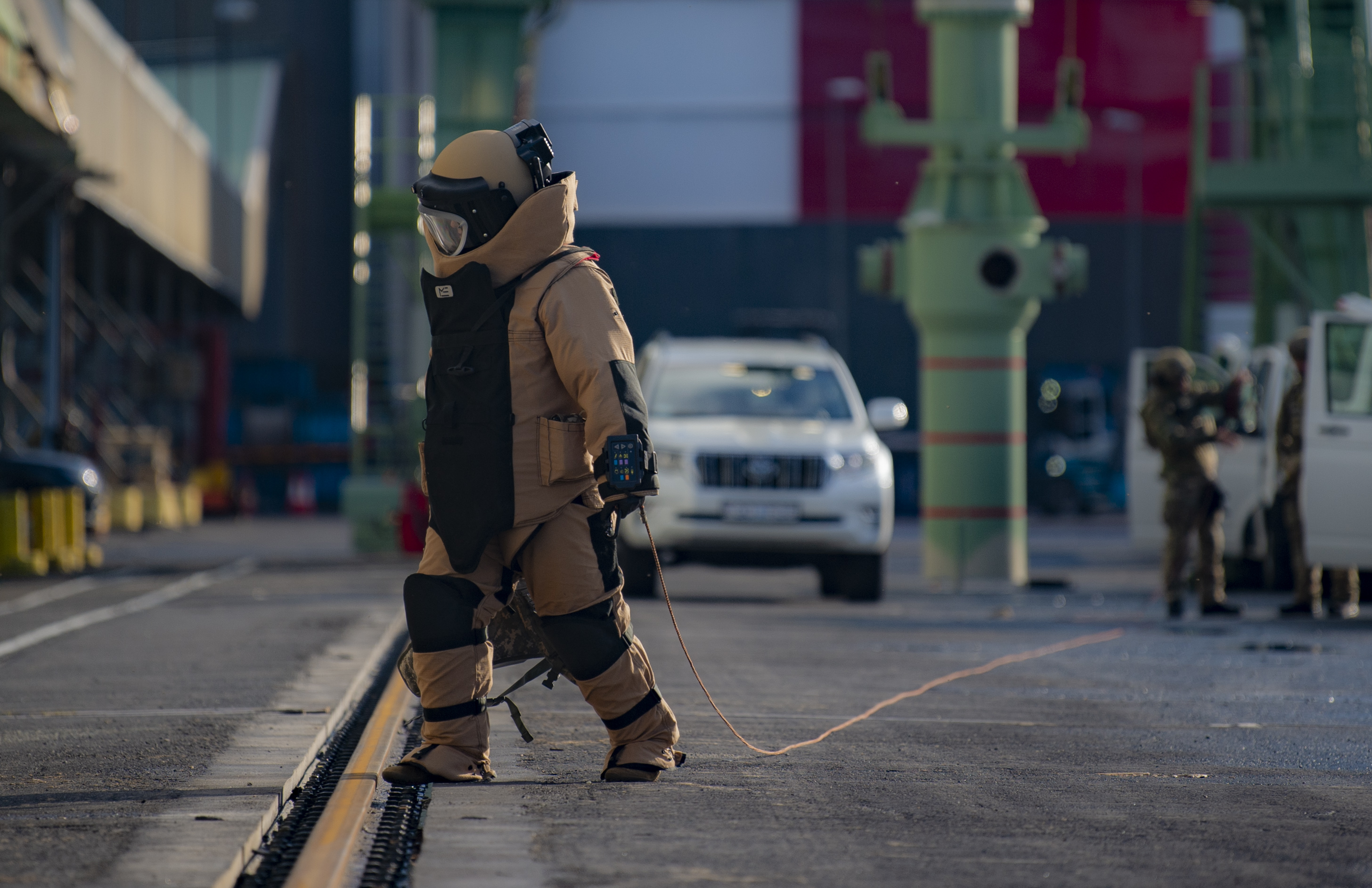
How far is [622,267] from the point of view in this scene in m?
37.8

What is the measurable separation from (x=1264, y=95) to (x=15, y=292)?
22.3 meters

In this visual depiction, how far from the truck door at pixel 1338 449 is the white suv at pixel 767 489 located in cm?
288

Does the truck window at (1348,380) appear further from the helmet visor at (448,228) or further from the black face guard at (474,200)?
the helmet visor at (448,228)

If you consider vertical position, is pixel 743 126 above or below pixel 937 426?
above

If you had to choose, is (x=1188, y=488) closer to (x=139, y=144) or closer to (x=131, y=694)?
(x=131, y=694)

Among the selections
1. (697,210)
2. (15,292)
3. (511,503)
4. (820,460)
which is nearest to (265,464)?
(15,292)

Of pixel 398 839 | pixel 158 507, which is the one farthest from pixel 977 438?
pixel 158 507

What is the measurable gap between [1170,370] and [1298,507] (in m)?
1.26

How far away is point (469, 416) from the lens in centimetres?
587

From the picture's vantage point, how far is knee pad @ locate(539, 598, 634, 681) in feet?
19.2

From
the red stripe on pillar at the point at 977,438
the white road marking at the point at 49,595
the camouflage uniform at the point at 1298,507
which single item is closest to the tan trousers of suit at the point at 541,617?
the camouflage uniform at the point at 1298,507

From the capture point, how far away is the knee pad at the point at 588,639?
19.2 feet

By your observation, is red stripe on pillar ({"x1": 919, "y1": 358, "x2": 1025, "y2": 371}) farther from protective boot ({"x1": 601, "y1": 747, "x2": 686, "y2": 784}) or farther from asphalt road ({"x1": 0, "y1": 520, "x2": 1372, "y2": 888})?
protective boot ({"x1": 601, "y1": 747, "x2": 686, "y2": 784})

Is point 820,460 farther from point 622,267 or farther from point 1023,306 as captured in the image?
point 622,267
